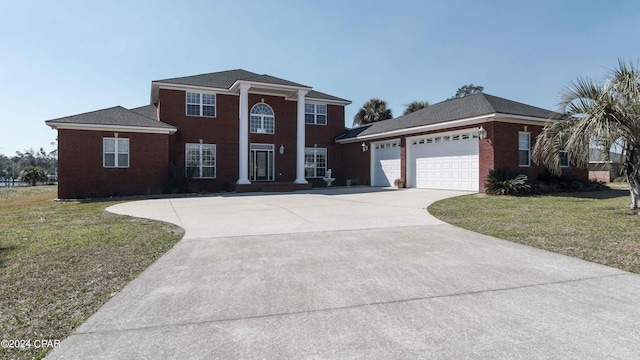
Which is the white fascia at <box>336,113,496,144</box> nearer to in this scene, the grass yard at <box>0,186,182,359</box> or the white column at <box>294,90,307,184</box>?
the white column at <box>294,90,307,184</box>

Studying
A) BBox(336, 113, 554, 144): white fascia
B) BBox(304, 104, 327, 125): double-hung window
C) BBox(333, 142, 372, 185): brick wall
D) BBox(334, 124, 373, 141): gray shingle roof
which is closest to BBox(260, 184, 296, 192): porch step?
BBox(333, 142, 372, 185): brick wall

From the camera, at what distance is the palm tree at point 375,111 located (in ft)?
105

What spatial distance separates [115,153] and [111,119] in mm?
1725

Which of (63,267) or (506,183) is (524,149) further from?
(63,267)

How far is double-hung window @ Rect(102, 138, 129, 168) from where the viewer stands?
57.9 feet

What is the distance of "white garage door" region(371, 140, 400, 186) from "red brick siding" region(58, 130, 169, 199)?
40.5 ft

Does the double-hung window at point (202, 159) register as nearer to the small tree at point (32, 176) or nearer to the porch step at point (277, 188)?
the porch step at point (277, 188)

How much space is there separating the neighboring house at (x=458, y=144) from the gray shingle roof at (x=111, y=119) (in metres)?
12.4

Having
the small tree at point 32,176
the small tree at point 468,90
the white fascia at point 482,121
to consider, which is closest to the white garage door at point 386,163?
the white fascia at point 482,121

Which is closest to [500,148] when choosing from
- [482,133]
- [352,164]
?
[482,133]

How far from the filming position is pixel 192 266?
194 inches

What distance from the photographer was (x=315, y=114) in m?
24.5

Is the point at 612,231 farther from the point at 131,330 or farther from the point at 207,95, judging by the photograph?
the point at 207,95

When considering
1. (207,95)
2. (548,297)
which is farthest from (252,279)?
(207,95)
